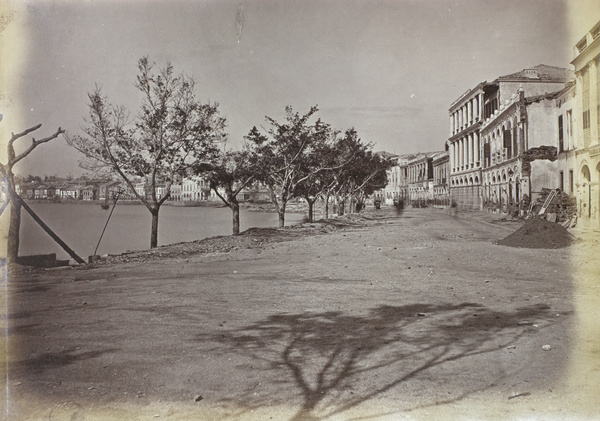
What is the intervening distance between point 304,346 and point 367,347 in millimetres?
723

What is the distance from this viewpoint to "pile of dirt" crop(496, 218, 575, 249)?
50.5 feet

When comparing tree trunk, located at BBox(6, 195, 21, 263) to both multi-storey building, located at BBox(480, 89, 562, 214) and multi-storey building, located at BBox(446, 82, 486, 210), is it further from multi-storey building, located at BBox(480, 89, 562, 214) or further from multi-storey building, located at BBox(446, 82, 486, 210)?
multi-storey building, located at BBox(446, 82, 486, 210)

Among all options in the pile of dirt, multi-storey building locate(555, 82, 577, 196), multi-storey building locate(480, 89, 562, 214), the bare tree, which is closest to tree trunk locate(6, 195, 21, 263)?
the bare tree

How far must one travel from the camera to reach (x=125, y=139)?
2155 cm

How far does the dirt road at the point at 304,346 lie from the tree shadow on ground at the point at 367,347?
2 cm

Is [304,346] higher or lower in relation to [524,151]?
lower

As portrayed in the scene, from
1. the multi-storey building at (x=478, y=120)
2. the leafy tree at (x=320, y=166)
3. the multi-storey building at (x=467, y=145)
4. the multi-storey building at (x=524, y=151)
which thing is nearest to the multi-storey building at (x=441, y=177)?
the multi-storey building at (x=467, y=145)

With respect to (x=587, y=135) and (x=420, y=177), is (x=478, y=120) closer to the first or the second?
(x=587, y=135)

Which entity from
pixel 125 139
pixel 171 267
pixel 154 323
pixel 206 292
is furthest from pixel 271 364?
pixel 125 139

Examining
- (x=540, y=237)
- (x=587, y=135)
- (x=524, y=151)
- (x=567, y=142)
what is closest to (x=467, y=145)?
(x=524, y=151)

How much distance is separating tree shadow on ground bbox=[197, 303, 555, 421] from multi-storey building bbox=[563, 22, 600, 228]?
9.21m

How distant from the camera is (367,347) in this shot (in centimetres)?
545

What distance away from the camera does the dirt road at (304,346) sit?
4016mm

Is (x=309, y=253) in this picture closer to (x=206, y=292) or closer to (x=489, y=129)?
(x=206, y=292)
